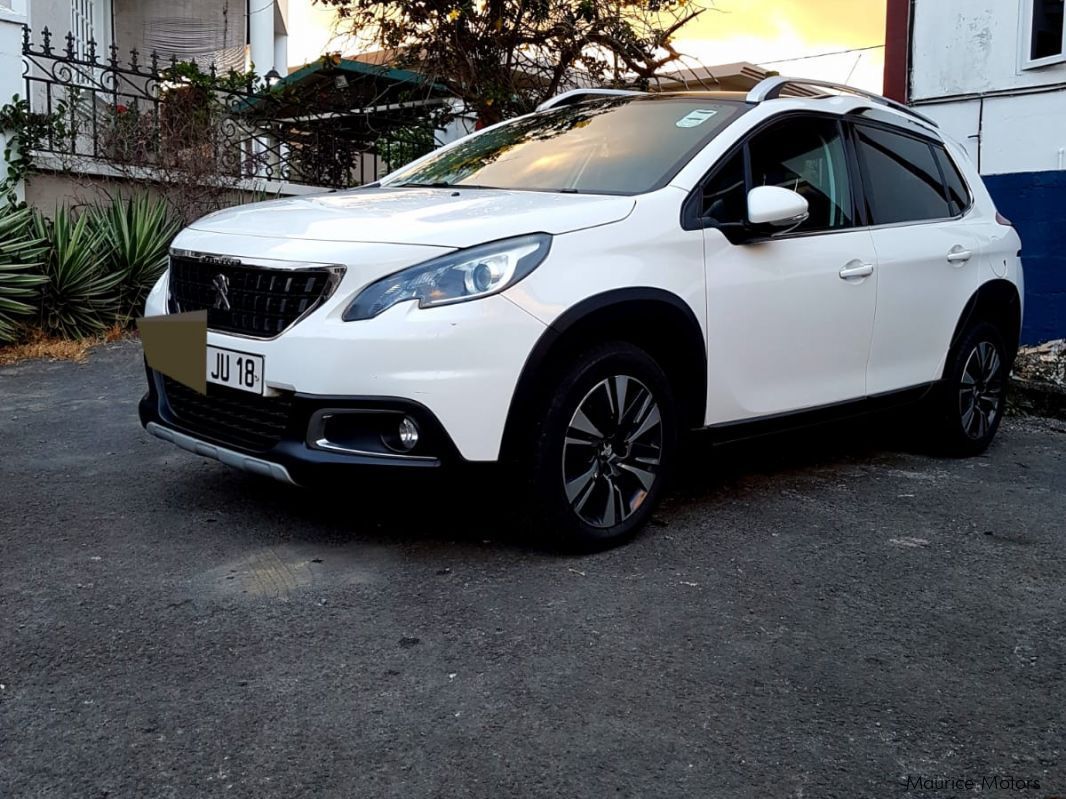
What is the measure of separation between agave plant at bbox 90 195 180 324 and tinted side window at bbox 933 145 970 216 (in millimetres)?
5686

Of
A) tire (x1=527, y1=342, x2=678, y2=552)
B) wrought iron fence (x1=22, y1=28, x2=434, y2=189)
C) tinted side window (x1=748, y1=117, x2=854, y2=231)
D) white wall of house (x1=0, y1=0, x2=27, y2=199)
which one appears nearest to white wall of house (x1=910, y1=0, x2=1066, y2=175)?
wrought iron fence (x1=22, y1=28, x2=434, y2=189)

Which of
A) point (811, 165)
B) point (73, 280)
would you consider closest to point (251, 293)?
point (811, 165)

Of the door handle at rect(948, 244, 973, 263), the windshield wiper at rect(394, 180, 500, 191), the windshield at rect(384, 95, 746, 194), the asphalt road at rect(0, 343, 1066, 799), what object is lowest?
the asphalt road at rect(0, 343, 1066, 799)

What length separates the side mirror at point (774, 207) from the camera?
4.45 m

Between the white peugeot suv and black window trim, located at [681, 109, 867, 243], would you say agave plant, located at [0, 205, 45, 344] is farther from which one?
black window trim, located at [681, 109, 867, 243]

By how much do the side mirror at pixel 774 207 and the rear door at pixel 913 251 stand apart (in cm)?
82

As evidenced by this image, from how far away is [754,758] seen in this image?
2748 millimetres

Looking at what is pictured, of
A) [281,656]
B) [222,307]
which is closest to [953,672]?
[281,656]

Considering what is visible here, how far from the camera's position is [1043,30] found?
9742 millimetres

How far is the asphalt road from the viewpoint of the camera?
8.78ft

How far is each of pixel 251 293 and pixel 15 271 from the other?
4.80 meters

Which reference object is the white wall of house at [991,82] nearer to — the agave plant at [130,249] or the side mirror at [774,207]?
the side mirror at [774,207]

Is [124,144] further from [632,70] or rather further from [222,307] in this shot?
[222,307]

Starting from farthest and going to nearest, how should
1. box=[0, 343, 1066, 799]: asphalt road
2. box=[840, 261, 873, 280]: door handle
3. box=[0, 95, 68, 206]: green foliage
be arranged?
1. box=[0, 95, 68, 206]: green foliage
2. box=[840, 261, 873, 280]: door handle
3. box=[0, 343, 1066, 799]: asphalt road
